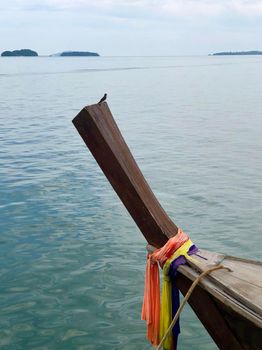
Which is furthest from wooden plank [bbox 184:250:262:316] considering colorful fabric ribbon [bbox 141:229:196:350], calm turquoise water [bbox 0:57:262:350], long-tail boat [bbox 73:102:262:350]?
calm turquoise water [bbox 0:57:262:350]

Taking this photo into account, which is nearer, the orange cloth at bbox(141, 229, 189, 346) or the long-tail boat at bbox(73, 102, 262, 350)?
the long-tail boat at bbox(73, 102, 262, 350)

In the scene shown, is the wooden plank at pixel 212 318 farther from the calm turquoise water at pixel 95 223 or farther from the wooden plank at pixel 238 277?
the calm turquoise water at pixel 95 223

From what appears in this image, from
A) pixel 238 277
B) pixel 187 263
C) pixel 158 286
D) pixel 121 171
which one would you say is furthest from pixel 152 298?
pixel 121 171

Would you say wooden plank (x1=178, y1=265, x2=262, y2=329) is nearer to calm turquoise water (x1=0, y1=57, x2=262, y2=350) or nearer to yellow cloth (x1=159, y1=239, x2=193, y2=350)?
yellow cloth (x1=159, y1=239, x2=193, y2=350)

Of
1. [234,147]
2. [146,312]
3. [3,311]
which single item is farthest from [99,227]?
[234,147]

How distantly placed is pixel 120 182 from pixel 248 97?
3843cm

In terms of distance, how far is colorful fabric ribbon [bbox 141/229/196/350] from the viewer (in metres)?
3.56

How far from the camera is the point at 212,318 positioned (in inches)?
138

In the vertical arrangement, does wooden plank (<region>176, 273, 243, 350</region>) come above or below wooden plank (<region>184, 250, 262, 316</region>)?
below

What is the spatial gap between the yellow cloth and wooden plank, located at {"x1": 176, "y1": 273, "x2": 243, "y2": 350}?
11 cm

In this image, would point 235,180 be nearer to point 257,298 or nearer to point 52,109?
point 257,298

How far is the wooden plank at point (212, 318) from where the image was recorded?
348cm

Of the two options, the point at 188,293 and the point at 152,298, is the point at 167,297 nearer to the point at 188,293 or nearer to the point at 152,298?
the point at 152,298

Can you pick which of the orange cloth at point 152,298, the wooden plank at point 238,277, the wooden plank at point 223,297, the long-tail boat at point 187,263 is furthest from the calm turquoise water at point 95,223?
the wooden plank at point 223,297
